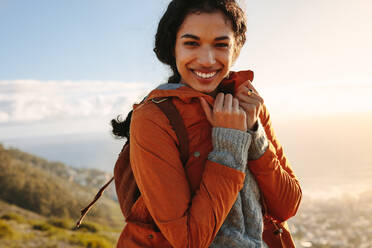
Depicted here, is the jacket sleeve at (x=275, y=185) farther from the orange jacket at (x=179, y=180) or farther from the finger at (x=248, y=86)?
the finger at (x=248, y=86)

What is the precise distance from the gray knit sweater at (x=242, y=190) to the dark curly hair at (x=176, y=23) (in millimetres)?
729

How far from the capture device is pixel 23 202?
50.6 feet

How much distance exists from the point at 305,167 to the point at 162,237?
345 feet

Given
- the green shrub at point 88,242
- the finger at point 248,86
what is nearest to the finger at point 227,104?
the finger at point 248,86

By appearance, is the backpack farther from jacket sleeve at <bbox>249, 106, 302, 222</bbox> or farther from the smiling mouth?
jacket sleeve at <bbox>249, 106, 302, 222</bbox>

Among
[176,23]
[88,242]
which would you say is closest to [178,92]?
[176,23]

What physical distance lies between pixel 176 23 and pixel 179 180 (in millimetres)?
1050

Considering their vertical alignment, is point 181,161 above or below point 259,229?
above

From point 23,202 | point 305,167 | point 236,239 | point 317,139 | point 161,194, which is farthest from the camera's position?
point 317,139

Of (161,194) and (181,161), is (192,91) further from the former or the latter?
(161,194)

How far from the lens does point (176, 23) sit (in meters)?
2.02

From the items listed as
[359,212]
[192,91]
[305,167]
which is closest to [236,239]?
[192,91]

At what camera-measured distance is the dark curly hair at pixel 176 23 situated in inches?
74.7

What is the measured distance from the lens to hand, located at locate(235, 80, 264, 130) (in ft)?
6.02
